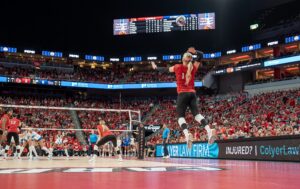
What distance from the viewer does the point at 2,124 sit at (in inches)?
659

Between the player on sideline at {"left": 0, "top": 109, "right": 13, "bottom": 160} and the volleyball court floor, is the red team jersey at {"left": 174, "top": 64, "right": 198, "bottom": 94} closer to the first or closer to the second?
the volleyball court floor

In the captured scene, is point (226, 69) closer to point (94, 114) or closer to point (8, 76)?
point (94, 114)

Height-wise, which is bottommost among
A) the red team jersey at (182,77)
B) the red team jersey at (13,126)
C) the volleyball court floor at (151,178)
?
the volleyball court floor at (151,178)

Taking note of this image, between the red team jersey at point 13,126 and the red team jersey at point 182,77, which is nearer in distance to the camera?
the red team jersey at point 182,77

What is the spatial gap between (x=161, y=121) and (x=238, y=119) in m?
12.7

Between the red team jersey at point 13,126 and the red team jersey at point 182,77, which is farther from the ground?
the red team jersey at point 182,77

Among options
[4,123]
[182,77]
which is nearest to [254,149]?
[182,77]

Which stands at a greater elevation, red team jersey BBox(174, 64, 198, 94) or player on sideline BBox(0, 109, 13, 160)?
red team jersey BBox(174, 64, 198, 94)

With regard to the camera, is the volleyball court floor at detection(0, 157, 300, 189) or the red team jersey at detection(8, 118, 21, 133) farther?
the red team jersey at detection(8, 118, 21, 133)

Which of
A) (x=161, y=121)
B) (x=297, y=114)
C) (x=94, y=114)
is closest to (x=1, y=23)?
(x=94, y=114)

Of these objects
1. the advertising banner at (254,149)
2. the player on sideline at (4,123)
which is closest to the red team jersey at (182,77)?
the advertising banner at (254,149)

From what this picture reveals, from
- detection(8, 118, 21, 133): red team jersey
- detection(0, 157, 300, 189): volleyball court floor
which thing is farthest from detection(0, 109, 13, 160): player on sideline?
detection(0, 157, 300, 189): volleyball court floor

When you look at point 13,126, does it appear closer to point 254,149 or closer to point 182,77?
point 254,149

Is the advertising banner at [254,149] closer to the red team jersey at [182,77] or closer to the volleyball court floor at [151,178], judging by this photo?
the volleyball court floor at [151,178]
